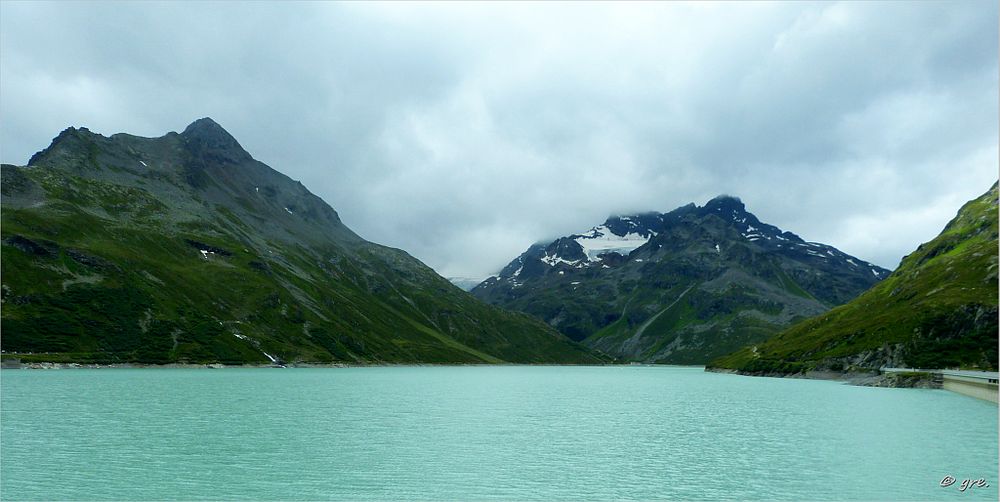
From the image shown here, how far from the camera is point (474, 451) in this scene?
Answer: 5256cm

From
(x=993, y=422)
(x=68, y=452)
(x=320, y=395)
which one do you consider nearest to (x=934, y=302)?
(x=993, y=422)

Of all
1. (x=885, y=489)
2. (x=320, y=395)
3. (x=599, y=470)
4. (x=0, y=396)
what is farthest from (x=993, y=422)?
(x=0, y=396)

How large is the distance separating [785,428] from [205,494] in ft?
198

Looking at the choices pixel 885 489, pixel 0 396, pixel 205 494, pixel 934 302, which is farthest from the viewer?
pixel 934 302

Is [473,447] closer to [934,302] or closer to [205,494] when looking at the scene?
[205,494]

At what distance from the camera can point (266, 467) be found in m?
44.4

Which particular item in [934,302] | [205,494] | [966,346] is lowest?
[205,494]

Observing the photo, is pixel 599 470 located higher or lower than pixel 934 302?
lower

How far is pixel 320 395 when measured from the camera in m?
110

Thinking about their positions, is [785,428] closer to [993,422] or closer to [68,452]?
[993,422]

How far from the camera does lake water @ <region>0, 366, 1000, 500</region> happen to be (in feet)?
127

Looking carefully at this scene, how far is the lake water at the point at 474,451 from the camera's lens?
38.7m

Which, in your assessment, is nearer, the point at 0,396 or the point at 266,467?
the point at 266,467

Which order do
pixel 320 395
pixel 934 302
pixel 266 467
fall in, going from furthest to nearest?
pixel 934 302, pixel 320 395, pixel 266 467
